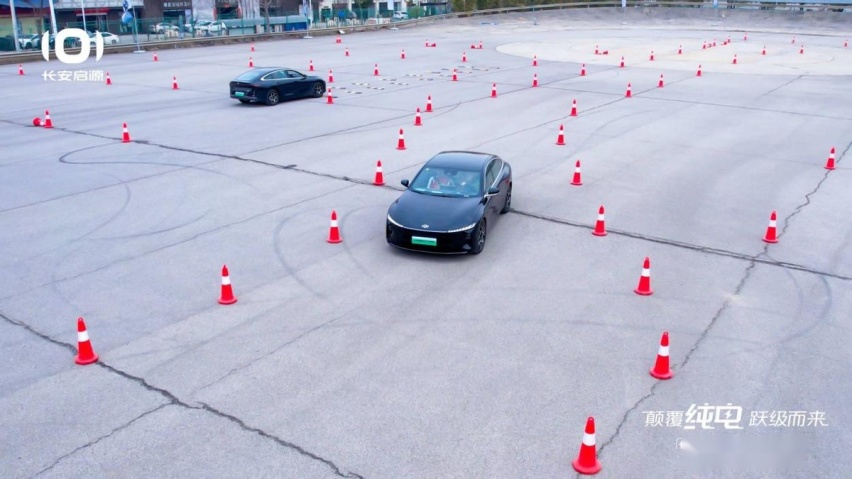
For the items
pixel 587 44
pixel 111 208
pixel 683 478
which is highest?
pixel 587 44

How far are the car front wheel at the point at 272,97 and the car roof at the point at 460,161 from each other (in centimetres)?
1470

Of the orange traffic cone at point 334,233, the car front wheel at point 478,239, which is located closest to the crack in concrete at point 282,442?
the orange traffic cone at point 334,233

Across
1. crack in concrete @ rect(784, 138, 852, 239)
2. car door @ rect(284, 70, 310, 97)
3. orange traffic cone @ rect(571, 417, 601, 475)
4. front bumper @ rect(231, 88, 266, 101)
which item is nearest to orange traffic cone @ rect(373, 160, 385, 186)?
crack in concrete @ rect(784, 138, 852, 239)

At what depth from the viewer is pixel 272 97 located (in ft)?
89.5

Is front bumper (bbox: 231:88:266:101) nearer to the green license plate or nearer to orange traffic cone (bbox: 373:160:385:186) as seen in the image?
orange traffic cone (bbox: 373:160:385:186)

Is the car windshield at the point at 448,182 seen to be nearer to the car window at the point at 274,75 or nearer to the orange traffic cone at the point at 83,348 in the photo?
the orange traffic cone at the point at 83,348

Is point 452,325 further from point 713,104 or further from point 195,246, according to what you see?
point 713,104

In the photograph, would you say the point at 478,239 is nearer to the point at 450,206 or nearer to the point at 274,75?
the point at 450,206

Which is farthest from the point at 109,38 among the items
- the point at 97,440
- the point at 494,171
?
the point at 97,440

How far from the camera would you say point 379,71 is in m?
37.6

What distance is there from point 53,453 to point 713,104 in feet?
87.1

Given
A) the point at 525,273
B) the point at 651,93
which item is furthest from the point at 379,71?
the point at 525,273

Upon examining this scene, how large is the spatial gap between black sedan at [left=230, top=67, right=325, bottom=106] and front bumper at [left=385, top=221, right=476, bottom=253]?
16399mm

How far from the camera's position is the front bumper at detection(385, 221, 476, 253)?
1202cm
